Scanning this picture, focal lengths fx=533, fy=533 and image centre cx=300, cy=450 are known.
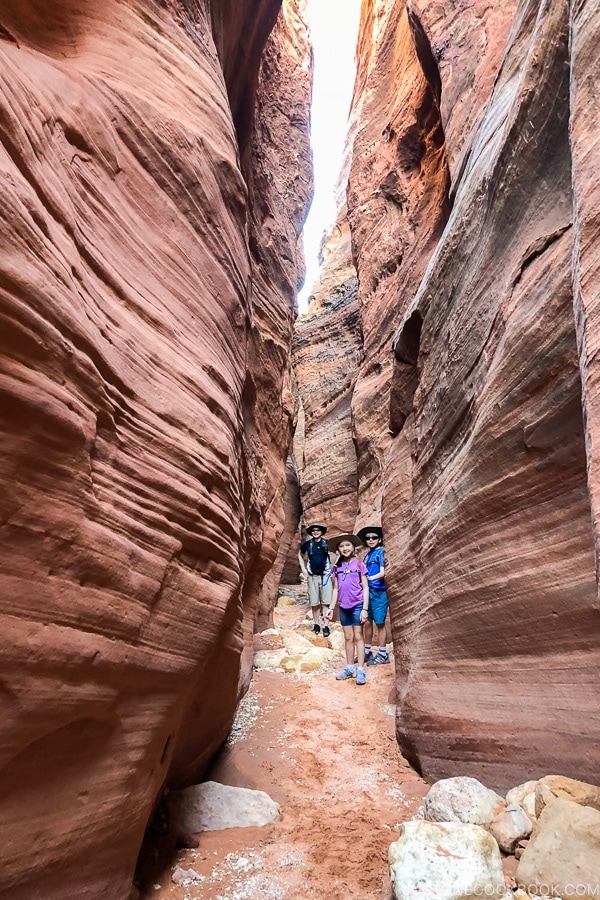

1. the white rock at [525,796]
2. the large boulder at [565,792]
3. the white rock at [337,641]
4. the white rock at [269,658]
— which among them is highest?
the white rock at [337,641]

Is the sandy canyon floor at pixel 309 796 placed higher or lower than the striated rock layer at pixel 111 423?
lower

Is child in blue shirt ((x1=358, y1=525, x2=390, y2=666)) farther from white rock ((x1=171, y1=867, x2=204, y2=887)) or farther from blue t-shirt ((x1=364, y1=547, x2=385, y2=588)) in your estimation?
white rock ((x1=171, y1=867, x2=204, y2=887))

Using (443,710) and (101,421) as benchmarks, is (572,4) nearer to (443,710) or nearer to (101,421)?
(101,421)

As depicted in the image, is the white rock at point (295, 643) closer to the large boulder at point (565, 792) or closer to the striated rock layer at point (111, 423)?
the striated rock layer at point (111, 423)

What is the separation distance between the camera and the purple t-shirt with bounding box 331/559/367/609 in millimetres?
8570

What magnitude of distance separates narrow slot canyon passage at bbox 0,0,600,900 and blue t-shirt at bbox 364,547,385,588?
2202 millimetres

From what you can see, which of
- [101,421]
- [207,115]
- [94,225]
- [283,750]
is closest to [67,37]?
[207,115]

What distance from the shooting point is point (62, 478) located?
93.1 inches

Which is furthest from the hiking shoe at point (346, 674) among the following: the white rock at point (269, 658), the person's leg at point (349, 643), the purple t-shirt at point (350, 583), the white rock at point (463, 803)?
the white rock at point (463, 803)

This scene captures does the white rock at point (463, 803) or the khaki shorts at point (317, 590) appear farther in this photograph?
the khaki shorts at point (317, 590)

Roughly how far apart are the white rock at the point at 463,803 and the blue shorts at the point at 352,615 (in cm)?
454

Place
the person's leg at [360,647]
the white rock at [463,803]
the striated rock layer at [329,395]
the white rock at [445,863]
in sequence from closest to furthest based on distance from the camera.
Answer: the white rock at [445,863]
the white rock at [463,803]
the person's leg at [360,647]
the striated rock layer at [329,395]

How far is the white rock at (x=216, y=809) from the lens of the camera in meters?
4.02

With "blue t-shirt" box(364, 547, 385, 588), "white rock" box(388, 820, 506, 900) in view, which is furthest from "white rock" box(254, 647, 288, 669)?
"white rock" box(388, 820, 506, 900)
